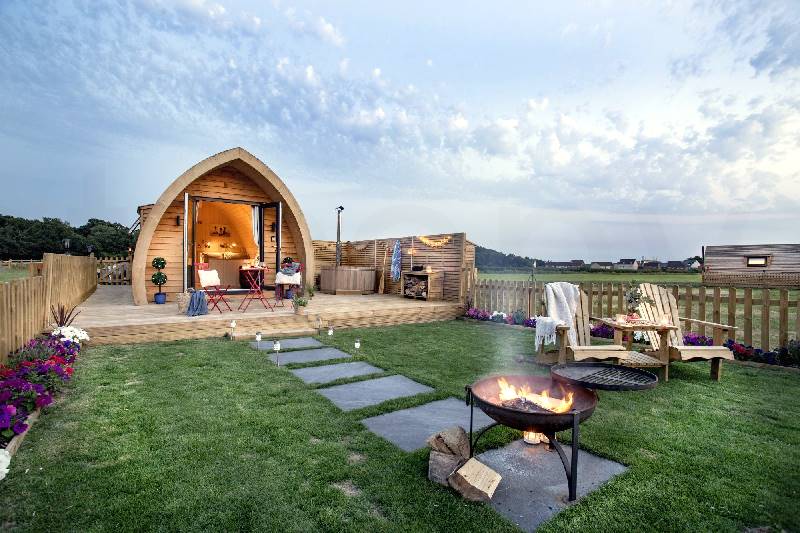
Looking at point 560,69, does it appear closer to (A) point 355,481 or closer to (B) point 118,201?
(A) point 355,481

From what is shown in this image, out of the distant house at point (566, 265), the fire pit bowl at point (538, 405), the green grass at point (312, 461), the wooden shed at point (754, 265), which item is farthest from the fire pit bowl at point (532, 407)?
the wooden shed at point (754, 265)

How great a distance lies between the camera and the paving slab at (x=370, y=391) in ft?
12.6

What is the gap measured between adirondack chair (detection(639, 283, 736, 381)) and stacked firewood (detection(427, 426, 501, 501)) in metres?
3.92

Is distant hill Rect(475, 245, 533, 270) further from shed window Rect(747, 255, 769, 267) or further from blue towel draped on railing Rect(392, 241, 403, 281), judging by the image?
shed window Rect(747, 255, 769, 267)

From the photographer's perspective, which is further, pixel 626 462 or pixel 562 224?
pixel 562 224

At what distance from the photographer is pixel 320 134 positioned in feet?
63.0

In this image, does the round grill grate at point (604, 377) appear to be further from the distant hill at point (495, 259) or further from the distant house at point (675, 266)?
the distant house at point (675, 266)

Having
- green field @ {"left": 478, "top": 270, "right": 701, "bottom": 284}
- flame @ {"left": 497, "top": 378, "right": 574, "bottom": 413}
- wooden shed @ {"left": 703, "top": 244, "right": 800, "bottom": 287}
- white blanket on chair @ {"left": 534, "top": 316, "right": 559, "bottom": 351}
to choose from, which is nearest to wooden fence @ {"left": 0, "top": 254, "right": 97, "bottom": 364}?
flame @ {"left": 497, "top": 378, "right": 574, "bottom": 413}

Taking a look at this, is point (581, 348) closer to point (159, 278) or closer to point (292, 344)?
point (292, 344)

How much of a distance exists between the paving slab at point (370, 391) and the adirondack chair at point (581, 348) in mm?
2126

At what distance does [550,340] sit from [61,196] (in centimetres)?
6123

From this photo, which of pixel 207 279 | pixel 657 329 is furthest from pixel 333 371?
pixel 207 279

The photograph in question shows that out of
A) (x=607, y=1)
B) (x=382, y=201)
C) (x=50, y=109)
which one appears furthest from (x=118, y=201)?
(x=607, y=1)

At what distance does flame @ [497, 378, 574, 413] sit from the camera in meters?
2.69
